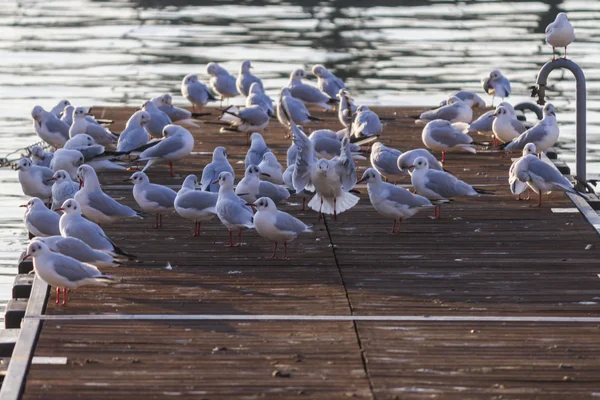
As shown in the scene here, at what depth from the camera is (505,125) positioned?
1603 centimetres

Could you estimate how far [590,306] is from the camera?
9.77 meters

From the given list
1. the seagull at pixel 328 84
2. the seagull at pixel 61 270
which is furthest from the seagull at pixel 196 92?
the seagull at pixel 61 270

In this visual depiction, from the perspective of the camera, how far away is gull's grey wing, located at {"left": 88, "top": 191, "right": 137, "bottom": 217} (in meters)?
12.0

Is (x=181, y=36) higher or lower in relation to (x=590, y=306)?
lower

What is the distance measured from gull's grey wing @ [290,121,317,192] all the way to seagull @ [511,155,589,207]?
2.02 meters

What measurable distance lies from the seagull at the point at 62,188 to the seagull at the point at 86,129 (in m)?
3.11

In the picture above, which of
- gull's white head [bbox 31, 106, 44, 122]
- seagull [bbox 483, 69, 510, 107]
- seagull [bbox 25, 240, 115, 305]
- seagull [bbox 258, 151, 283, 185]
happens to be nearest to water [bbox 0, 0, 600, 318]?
seagull [bbox 483, 69, 510, 107]

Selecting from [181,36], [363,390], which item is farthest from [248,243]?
[181,36]

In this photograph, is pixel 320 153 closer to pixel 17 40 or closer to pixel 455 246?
pixel 455 246

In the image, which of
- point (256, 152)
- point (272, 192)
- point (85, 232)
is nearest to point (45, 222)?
point (85, 232)

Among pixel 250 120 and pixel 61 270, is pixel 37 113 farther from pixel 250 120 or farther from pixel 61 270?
pixel 61 270

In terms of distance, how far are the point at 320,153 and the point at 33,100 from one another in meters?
10.7

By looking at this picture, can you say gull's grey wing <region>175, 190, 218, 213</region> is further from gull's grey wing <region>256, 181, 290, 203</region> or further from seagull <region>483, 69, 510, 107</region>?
seagull <region>483, 69, 510, 107</region>

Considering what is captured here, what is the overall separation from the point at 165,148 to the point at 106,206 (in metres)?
2.71
